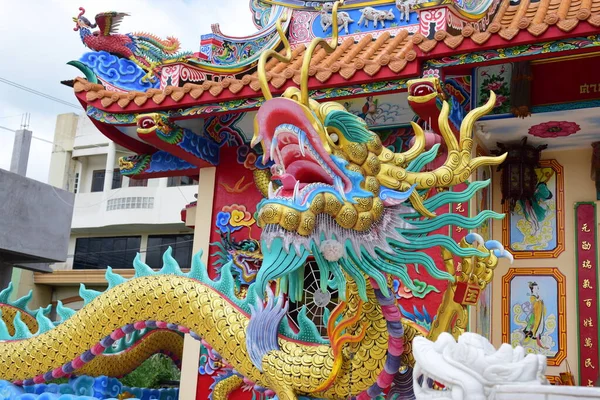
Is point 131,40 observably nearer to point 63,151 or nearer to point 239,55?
point 239,55

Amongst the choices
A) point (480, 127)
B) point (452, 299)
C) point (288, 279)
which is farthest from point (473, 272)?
point (480, 127)

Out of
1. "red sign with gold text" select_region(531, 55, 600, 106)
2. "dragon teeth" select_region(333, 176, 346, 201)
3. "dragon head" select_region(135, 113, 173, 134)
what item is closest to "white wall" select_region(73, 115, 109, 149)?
"dragon head" select_region(135, 113, 173, 134)

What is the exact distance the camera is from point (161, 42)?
7160mm

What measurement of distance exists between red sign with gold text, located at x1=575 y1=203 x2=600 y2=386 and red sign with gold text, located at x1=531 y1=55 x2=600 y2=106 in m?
1.01

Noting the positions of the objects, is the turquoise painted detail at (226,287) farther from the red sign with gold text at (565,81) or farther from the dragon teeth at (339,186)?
the red sign with gold text at (565,81)

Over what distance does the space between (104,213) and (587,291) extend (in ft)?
54.4

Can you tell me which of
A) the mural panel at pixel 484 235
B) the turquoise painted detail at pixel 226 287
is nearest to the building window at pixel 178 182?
the mural panel at pixel 484 235

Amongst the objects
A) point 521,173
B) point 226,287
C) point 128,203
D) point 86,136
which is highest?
point 86,136

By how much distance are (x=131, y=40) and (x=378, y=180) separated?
3.89 meters

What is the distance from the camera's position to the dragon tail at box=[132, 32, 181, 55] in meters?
7.07

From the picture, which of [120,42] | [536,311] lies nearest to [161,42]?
[120,42]

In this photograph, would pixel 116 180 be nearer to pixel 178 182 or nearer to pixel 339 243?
pixel 178 182

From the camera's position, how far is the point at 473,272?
434 cm

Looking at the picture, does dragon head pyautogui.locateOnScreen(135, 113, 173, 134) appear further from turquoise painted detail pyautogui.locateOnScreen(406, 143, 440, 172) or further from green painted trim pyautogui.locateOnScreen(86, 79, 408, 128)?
turquoise painted detail pyautogui.locateOnScreen(406, 143, 440, 172)
